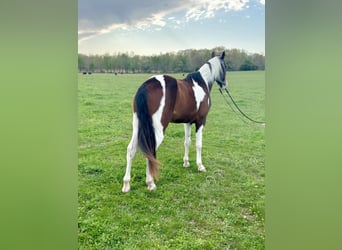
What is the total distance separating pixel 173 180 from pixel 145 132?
325 millimetres

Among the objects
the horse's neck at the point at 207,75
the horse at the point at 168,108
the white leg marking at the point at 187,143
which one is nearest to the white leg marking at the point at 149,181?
the horse at the point at 168,108

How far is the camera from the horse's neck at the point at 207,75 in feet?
6.91

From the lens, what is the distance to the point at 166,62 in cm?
205

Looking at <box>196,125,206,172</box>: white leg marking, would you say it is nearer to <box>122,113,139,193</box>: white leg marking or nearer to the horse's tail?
the horse's tail

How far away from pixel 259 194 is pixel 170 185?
52cm

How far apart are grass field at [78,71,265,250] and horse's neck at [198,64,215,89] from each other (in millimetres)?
64

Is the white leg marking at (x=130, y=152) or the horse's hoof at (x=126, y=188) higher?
the white leg marking at (x=130, y=152)

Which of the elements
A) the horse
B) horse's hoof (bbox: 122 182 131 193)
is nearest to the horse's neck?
the horse

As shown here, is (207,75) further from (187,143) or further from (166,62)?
(187,143)

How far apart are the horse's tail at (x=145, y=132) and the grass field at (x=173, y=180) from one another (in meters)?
0.04

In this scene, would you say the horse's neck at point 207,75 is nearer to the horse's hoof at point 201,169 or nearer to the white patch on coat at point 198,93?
the white patch on coat at point 198,93
